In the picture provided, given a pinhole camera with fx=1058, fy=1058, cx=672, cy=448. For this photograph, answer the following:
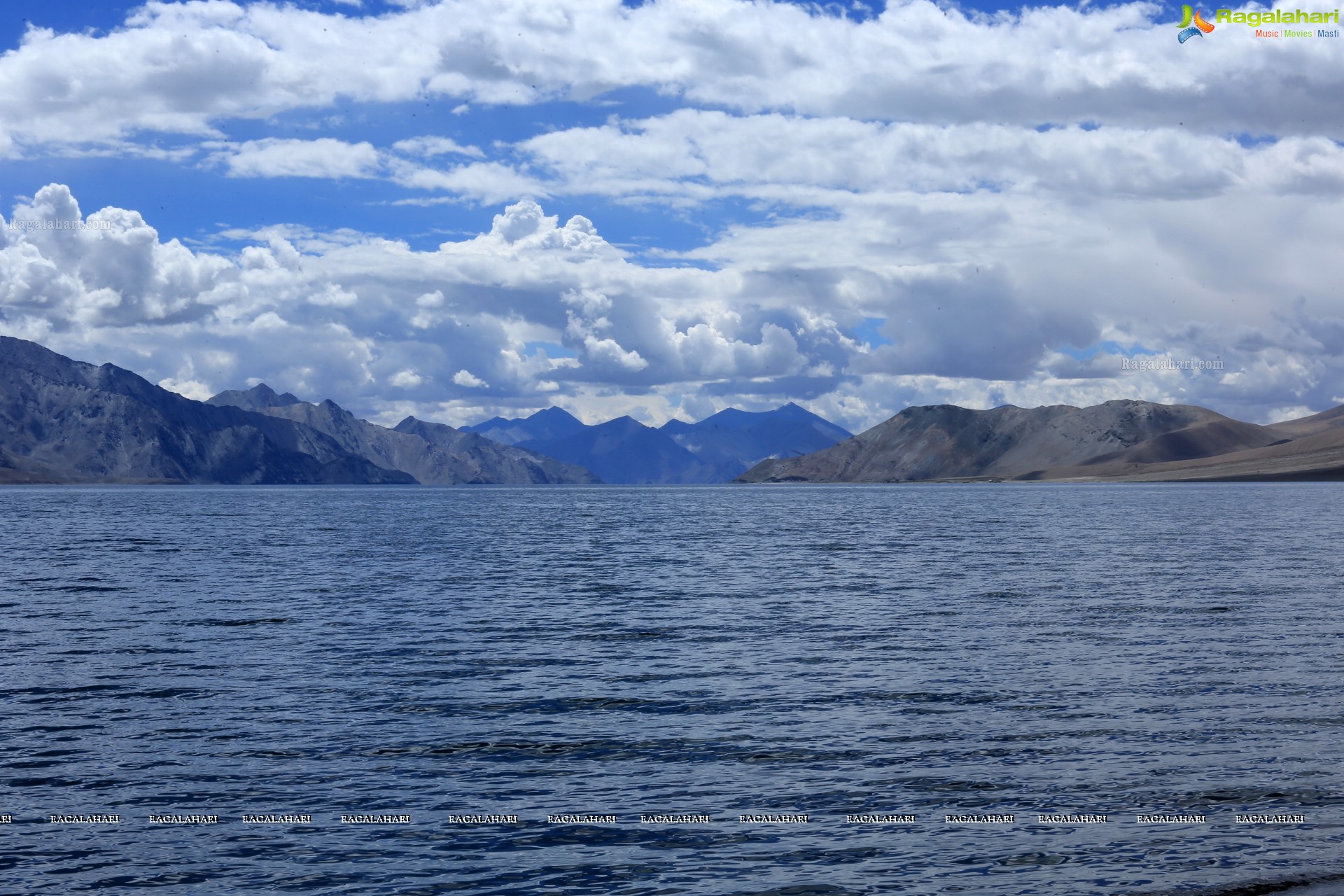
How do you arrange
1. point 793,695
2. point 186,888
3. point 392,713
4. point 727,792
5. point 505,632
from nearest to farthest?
1. point 186,888
2. point 727,792
3. point 392,713
4. point 793,695
5. point 505,632

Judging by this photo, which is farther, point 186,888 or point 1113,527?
point 1113,527

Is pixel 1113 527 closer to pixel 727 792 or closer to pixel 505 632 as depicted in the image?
pixel 505 632

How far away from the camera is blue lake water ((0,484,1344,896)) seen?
17.0 meters

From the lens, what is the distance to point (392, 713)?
27062 millimetres

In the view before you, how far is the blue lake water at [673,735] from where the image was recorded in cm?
1697

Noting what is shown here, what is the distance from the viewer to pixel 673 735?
24641 millimetres

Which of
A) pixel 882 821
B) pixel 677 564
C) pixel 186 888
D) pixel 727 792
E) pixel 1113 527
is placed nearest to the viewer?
pixel 186 888

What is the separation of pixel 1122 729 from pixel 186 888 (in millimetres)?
19939

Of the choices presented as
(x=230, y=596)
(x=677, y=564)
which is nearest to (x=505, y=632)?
(x=230, y=596)

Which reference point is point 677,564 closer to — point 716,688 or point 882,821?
point 716,688

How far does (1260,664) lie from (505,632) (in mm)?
26168

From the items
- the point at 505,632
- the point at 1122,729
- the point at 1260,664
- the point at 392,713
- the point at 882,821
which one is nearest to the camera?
the point at 882,821

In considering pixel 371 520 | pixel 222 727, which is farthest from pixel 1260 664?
pixel 371 520

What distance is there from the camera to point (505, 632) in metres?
41.2
